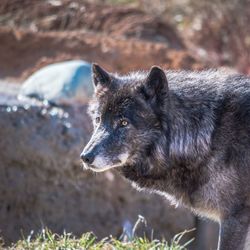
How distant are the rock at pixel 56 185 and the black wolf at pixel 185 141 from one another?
14.6ft

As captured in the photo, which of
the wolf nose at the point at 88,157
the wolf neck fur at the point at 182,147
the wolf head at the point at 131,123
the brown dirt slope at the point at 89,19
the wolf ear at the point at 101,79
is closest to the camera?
the wolf nose at the point at 88,157

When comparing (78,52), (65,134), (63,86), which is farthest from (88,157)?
(78,52)

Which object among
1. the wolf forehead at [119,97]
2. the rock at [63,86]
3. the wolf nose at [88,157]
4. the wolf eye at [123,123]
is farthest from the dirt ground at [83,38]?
the wolf nose at [88,157]

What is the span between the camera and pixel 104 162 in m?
6.21

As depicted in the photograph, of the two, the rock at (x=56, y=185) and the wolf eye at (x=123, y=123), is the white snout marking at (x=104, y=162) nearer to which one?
the wolf eye at (x=123, y=123)

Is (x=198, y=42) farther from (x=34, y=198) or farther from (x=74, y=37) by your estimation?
(x=34, y=198)

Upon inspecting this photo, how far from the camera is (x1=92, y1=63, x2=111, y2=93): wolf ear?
659 cm

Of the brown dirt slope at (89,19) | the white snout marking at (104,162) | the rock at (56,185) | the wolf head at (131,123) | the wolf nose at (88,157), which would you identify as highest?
the wolf head at (131,123)

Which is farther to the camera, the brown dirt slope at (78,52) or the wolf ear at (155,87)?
the brown dirt slope at (78,52)

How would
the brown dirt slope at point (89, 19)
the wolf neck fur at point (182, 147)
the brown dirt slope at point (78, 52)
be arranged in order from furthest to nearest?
1. the brown dirt slope at point (89, 19)
2. the brown dirt slope at point (78, 52)
3. the wolf neck fur at point (182, 147)

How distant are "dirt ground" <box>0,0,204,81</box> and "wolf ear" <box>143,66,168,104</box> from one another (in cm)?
645

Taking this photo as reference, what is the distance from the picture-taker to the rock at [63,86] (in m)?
11.4

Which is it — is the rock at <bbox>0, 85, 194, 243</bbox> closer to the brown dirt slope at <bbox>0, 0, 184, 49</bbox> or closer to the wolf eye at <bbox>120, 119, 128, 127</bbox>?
the brown dirt slope at <bbox>0, 0, 184, 49</bbox>

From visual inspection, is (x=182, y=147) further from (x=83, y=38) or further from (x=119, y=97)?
Answer: (x=83, y=38)
